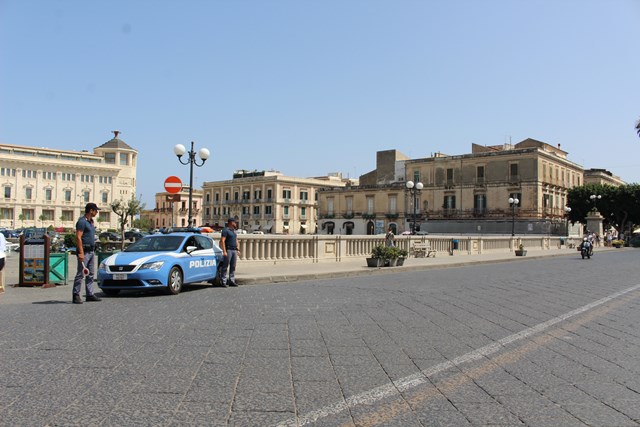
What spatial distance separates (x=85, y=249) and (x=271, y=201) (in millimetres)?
84407

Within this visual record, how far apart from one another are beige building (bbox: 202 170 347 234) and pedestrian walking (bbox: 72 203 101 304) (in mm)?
83083

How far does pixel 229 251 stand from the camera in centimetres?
1441

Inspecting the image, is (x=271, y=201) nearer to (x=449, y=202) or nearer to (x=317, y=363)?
(x=449, y=202)

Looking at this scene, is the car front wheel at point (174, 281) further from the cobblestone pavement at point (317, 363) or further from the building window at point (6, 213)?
the building window at point (6, 213)

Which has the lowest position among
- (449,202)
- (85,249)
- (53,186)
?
(85,249)

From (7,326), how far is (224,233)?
266 inches

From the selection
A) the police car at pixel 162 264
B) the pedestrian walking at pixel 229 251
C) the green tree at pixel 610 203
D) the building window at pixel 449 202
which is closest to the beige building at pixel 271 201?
the building window at pixel 449 202

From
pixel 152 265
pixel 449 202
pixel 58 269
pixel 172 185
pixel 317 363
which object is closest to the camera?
pixel 317 363

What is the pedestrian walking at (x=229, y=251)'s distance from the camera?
14.2 metres

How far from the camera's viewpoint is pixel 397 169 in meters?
83.4

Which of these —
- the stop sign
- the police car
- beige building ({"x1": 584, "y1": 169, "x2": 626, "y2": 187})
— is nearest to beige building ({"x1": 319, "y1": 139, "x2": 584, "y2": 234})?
beige building ({"x1": 584, "y1": 169, "x2": 626, "y2": 187})

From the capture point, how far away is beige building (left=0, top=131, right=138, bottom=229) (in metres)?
91.3

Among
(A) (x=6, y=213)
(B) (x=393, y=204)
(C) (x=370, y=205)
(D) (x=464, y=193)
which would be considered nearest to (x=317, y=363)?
(D) (x=464, y=193)

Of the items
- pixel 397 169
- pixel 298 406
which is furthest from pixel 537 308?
pixel 397 169
